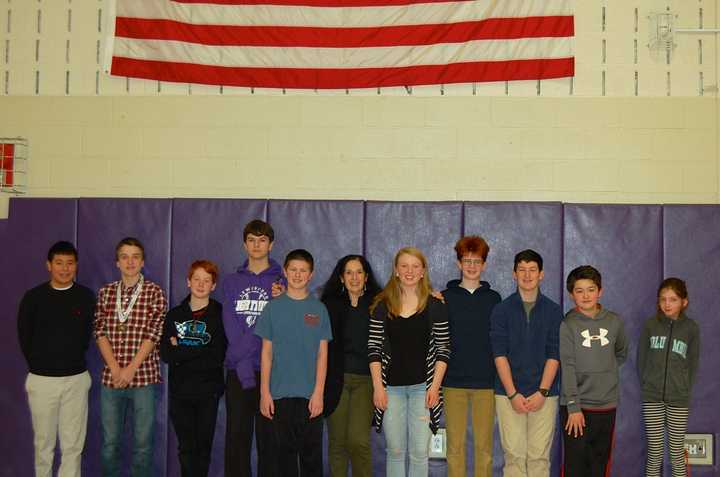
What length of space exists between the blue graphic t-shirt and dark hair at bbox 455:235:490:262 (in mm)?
1022

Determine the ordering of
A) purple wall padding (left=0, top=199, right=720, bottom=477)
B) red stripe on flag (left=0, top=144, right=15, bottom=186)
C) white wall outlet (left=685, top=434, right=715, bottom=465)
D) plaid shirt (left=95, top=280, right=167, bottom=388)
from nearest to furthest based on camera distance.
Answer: plaid shirt (left=95, top=280, right=167, bottom=388) → white wall outlet (left=685, top=434, right=715, bottom=465) → purple wall padding (left=0, top=199, right=720, bottom=477) → red stripe on flag (left=0, top=144, right=15, bottom=186)

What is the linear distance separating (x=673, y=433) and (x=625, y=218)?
4.99 ft

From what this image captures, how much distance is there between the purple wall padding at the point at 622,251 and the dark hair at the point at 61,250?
3.51 metres

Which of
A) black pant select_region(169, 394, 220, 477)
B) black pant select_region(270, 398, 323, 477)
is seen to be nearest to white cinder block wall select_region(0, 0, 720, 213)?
black pant select_region(169, 394, 220, 477)

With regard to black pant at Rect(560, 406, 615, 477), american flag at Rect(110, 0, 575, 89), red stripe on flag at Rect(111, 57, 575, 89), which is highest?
american flag at Rect(110, 0, 575, 89)

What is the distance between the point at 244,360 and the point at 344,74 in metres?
2.40

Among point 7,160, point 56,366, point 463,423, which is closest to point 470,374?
point 463,423

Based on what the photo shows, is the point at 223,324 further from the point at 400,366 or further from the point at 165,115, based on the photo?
the point at 165,115

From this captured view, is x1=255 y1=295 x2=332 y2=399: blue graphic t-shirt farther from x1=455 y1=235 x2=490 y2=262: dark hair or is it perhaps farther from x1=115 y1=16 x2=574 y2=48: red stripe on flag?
x1=115 y1=16 x2=574 y2=48: red stripe on flag

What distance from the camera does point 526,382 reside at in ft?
14.5

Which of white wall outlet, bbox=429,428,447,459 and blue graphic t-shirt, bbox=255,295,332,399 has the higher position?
blue graphic t-shirt, bbox=255,295,332,399

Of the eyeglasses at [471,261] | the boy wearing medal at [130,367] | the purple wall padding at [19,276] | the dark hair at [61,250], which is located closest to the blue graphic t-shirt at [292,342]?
the boy wearing medal at [130,367]

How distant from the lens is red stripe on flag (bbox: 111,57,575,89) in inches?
216

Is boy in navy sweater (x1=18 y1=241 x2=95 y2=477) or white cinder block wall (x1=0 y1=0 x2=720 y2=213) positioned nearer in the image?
boy in navy sweater (x1=18 y1=241 x2=95 y2=477)
